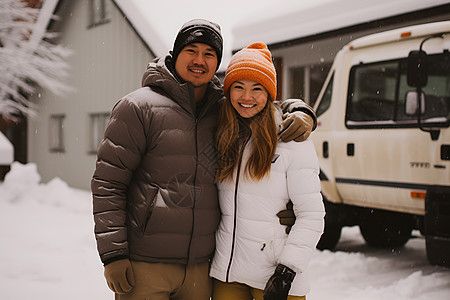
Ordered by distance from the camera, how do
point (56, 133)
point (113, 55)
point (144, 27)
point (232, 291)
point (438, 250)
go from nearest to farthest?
1. point (232, 291)
2. point (438, 250)
3. point (144, 27)
4. point (113, 55)
5. point (56, 133)

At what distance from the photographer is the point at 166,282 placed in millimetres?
2182

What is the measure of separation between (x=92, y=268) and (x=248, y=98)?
3.66 metres

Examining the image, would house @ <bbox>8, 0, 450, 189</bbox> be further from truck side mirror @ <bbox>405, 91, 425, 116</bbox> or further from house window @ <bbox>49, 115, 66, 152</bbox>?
truck side mirror @ <bbox>405, 91, 425, 116</bbox>

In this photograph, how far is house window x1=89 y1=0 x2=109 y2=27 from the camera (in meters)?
13.4

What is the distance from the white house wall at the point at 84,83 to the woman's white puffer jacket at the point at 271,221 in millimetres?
9356

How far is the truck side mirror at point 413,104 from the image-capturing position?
182 inches

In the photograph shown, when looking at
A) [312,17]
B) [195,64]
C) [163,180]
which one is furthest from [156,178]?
[312,17]

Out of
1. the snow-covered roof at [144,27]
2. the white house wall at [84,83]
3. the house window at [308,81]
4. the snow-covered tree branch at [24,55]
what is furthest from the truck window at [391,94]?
the snow-covered tree branch at [24,55]

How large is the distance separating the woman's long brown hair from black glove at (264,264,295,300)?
0.44 m

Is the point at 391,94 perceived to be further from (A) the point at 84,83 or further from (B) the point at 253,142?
(A) the point at 84,83

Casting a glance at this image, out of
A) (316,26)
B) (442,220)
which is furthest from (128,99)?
(316,26)

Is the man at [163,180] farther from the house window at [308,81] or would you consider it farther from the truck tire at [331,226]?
the house window at [308,81]

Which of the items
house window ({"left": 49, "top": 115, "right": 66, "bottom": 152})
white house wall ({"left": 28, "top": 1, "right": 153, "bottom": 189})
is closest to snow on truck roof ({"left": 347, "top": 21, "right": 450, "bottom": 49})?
white house wall ({"left": 28, "top": 1, "right": 153, "bottom": 189})

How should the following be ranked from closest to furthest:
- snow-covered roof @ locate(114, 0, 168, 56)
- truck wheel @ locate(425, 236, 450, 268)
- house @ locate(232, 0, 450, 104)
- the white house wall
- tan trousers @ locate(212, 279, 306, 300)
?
tan trousers @ locate(212, 279, 306, 300) < truck wheel @ locate(425, 236, 450, 268) < house @ locate(232, 0, 450, 104) < snow-covered roof @ locate(114, 0, 168, 56) < the white house wall
